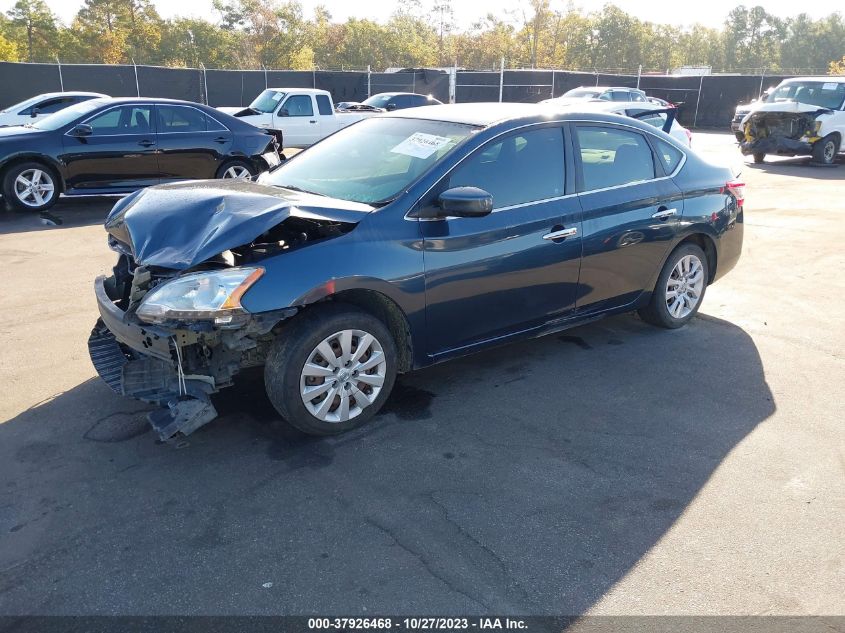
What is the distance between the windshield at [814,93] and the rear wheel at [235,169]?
44.1 feet

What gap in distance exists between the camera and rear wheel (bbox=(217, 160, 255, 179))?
11070 millimetres

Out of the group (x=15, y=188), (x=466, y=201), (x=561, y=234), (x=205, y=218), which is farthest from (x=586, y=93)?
(x=205, y=218)

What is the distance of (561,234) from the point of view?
183 inches

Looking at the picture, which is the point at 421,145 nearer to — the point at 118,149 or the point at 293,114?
the point at 118,149

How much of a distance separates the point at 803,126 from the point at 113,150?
14.7 metres

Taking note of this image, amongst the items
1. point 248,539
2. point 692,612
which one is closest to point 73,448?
point 248,539

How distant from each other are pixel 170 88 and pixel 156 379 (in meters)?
24.3

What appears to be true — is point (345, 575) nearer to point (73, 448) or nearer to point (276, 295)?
point (276, 295)

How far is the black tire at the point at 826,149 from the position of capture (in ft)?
53.6

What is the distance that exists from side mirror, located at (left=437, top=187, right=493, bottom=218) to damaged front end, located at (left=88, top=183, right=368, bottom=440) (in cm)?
→ 54

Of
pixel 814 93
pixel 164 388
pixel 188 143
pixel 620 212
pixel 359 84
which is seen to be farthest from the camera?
pixel 359 84

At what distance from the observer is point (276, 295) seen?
141 inches

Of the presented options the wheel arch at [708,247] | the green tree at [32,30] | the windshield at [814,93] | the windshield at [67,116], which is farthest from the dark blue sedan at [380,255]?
the green tree at [32,30]

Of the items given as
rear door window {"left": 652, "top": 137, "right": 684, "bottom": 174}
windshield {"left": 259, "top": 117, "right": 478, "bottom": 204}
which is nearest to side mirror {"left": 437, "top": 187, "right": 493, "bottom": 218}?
windshield {"left": 259, "top": 117, "right": 478, "bottom": 204}
